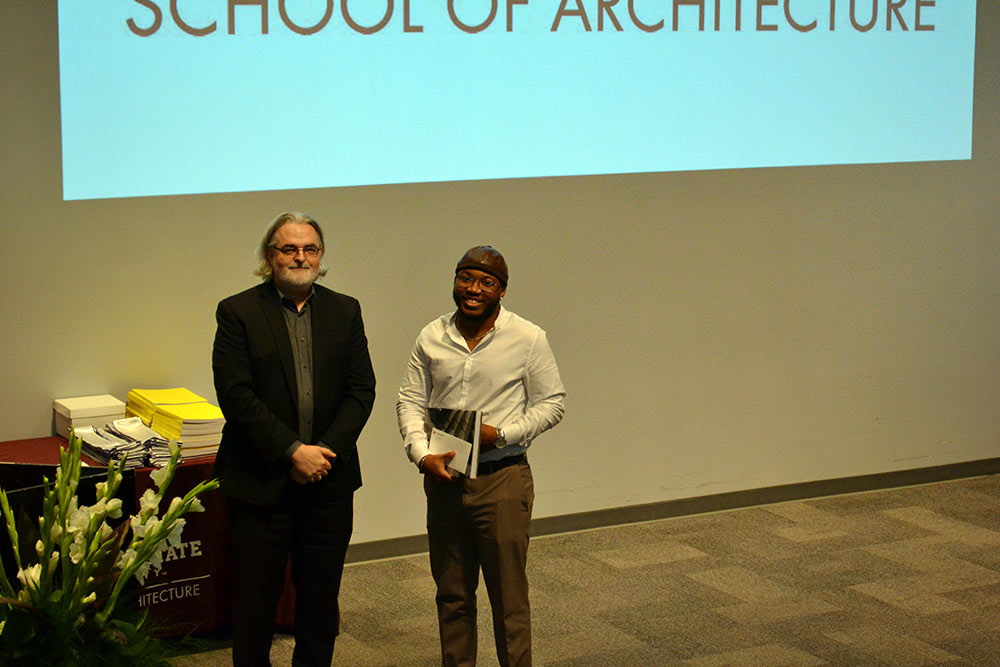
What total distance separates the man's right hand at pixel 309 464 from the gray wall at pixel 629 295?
1497 mm

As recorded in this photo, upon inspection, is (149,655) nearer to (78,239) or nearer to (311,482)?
(311,482)

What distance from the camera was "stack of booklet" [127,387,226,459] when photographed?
158 inches

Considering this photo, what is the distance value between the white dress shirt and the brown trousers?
10 centimetres

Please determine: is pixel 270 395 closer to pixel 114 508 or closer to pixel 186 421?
pixel 186 421

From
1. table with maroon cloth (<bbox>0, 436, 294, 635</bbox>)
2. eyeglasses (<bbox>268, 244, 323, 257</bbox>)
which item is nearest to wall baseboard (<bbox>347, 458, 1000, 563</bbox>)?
table with maroon cloth (<bbox>0, 436, 294, 635</bbox>)

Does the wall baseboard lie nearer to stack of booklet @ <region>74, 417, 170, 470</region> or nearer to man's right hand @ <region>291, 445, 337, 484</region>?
stack of booklet @ <region>74, 417, 170, 470</region>

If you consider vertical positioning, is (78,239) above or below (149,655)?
above

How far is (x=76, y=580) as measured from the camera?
152cm

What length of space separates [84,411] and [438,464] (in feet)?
5.25

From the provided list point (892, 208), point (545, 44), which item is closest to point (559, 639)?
point (545, 44)

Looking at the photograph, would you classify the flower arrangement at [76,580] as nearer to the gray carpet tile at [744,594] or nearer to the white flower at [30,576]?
the white flower at [30,576]

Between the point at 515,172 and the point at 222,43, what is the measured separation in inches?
51.5

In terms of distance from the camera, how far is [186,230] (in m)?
4.54

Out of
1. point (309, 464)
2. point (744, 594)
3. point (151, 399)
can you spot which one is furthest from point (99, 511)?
point (744, 594)
